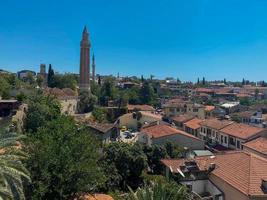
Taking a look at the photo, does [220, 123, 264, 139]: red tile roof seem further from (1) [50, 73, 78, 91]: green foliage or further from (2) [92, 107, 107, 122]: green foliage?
(1) [50, 73, 78, 91]: green foliage

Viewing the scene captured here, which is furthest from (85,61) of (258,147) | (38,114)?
(258,147)

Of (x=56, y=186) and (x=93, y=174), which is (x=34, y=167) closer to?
(x=56, y=186)

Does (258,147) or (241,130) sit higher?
(241,130)

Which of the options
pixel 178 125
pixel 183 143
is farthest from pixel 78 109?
pixel 183 143

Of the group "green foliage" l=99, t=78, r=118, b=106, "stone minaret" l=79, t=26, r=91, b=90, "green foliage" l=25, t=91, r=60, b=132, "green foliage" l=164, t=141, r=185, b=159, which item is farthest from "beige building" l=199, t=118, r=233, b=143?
"stone minaret" l=79, t=26, r=91, b=90

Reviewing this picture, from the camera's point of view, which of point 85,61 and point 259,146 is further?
point 85,61

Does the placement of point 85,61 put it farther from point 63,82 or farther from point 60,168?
point 60,168

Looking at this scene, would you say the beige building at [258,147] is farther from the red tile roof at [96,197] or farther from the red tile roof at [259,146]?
the red tile roof at [96,197]
